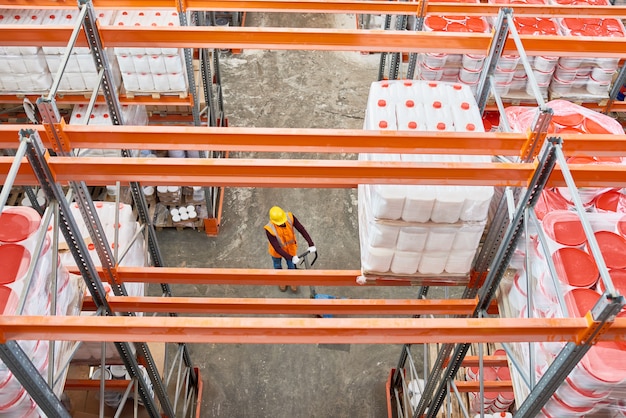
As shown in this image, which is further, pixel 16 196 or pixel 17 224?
pixel 16 196

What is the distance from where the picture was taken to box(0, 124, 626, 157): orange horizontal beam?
4.50 metres

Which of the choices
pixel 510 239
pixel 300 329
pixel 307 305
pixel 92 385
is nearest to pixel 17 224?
pixel 92 385

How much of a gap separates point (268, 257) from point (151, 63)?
394cm

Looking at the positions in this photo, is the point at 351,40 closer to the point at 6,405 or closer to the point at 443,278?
the point at 443,278

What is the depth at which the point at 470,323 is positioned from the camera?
3.78 metres

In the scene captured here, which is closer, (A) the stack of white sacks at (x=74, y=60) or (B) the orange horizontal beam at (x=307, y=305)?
(B) the orange horizontal beam at (x=307, y=305)

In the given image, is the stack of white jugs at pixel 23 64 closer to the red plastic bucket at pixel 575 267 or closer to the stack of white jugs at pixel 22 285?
the stack of white jugs at pixel 22 285

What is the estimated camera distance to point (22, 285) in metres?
4.26

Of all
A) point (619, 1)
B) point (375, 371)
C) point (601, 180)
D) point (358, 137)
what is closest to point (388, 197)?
point (358, 137)

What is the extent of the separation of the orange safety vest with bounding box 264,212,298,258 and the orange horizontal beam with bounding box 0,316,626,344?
4.82m

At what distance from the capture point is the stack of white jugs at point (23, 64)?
790cm

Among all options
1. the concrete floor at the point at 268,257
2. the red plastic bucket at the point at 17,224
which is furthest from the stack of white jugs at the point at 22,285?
the concrete floor at the point at 268,257

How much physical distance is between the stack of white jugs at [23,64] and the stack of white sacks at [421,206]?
5.29 metres

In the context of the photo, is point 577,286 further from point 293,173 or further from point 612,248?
point 293,173
